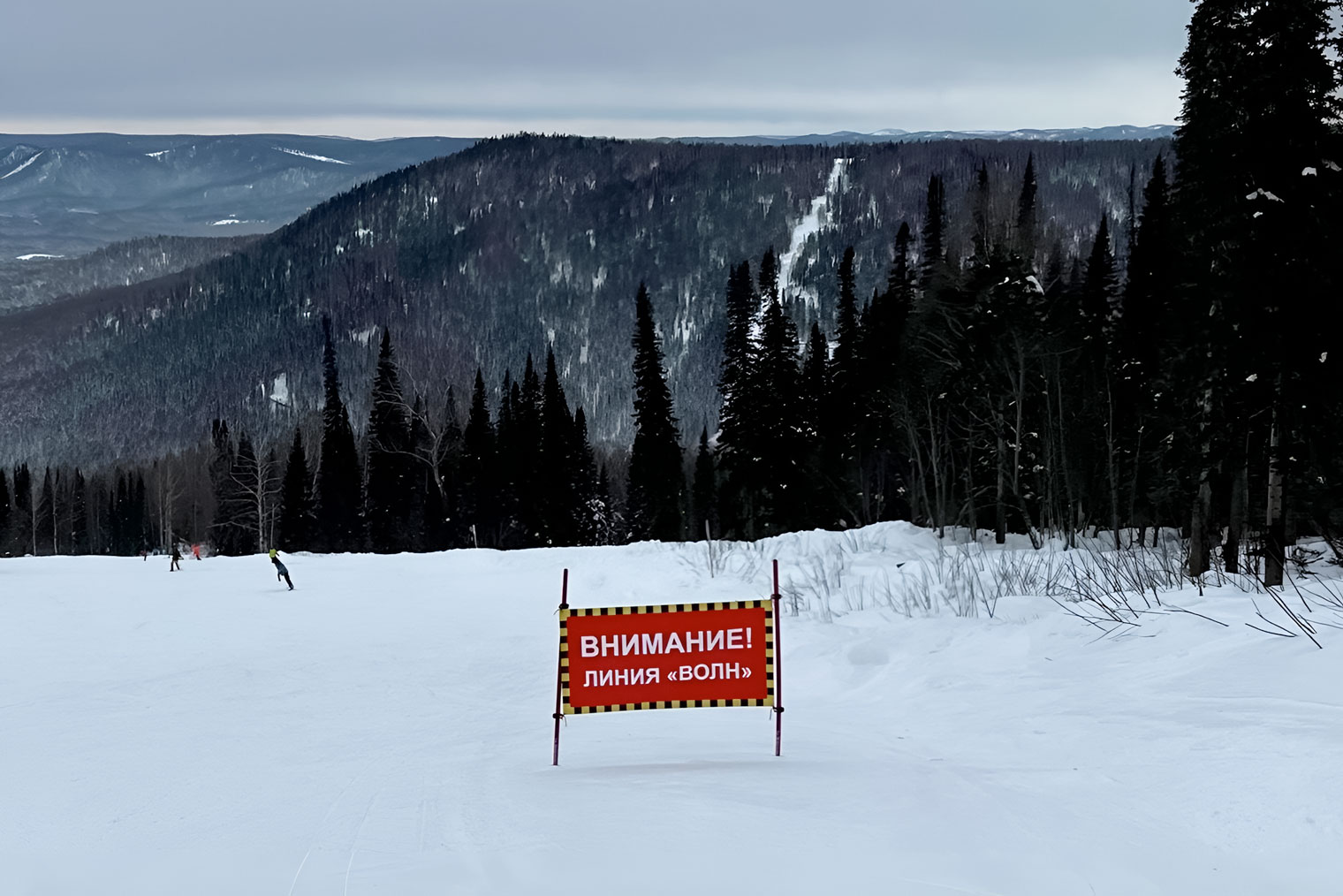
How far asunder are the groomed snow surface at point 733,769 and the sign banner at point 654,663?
0.60 meters

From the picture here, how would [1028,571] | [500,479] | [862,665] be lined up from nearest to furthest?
[862,665]
[1028,571]
[500,479]

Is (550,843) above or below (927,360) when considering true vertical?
below

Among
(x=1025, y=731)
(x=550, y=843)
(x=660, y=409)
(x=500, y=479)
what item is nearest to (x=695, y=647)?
(x=550, y=843)

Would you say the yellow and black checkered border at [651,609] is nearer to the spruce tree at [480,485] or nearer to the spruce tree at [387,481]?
the spruce tree at [480,485]

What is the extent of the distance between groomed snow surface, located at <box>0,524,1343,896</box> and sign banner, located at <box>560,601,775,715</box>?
599 millimetres

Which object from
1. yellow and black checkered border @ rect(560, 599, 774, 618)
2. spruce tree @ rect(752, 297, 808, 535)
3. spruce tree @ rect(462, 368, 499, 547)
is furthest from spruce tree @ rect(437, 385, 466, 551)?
yellow and black checkered border @ rect(560, 599, 774, 618)

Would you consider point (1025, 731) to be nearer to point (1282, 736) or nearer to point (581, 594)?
point (1282, 736)

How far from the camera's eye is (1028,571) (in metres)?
17.1

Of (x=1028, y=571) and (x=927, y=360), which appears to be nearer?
(x=1028, y=571)

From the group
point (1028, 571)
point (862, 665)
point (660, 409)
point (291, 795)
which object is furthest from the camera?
point (660, 409)

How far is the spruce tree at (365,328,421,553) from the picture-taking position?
76.4 m

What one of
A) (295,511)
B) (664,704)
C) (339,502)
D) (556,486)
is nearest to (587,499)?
(556,486)

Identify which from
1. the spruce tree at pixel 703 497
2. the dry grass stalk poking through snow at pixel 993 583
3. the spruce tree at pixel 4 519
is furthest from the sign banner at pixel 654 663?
the spruce tree at pixel 4 519

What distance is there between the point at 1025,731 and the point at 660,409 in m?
55.7
